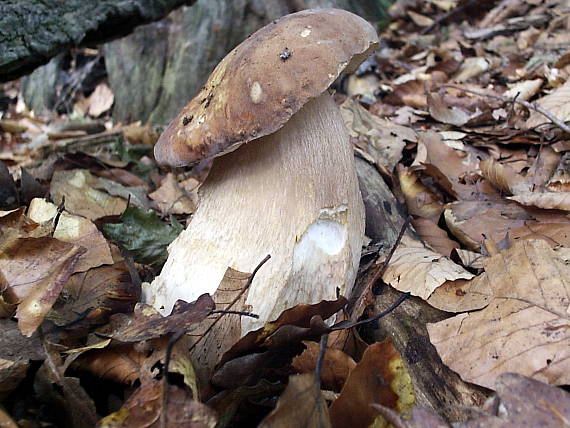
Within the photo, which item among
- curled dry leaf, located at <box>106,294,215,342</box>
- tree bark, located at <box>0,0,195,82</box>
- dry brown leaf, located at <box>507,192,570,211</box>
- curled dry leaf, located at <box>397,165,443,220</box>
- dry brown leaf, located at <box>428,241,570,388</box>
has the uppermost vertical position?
tree bark, located at <box>0,0,195,82</box>

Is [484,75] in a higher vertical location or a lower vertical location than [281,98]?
lower

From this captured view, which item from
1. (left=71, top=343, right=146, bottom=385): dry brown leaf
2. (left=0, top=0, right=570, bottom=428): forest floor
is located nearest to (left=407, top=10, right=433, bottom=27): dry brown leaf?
(left=0, top=0, right=570, bottom=428): forest floor

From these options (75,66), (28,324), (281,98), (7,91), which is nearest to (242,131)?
(281,98)

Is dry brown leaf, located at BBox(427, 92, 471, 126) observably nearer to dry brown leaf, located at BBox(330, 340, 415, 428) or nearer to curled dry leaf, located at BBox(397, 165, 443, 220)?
curled dry leaf, located at BBox(397, 165, 443, 220)

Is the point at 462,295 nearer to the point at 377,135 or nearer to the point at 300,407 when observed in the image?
the point at 300,407

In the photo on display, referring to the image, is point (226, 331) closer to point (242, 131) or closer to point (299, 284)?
point (299, 284)
